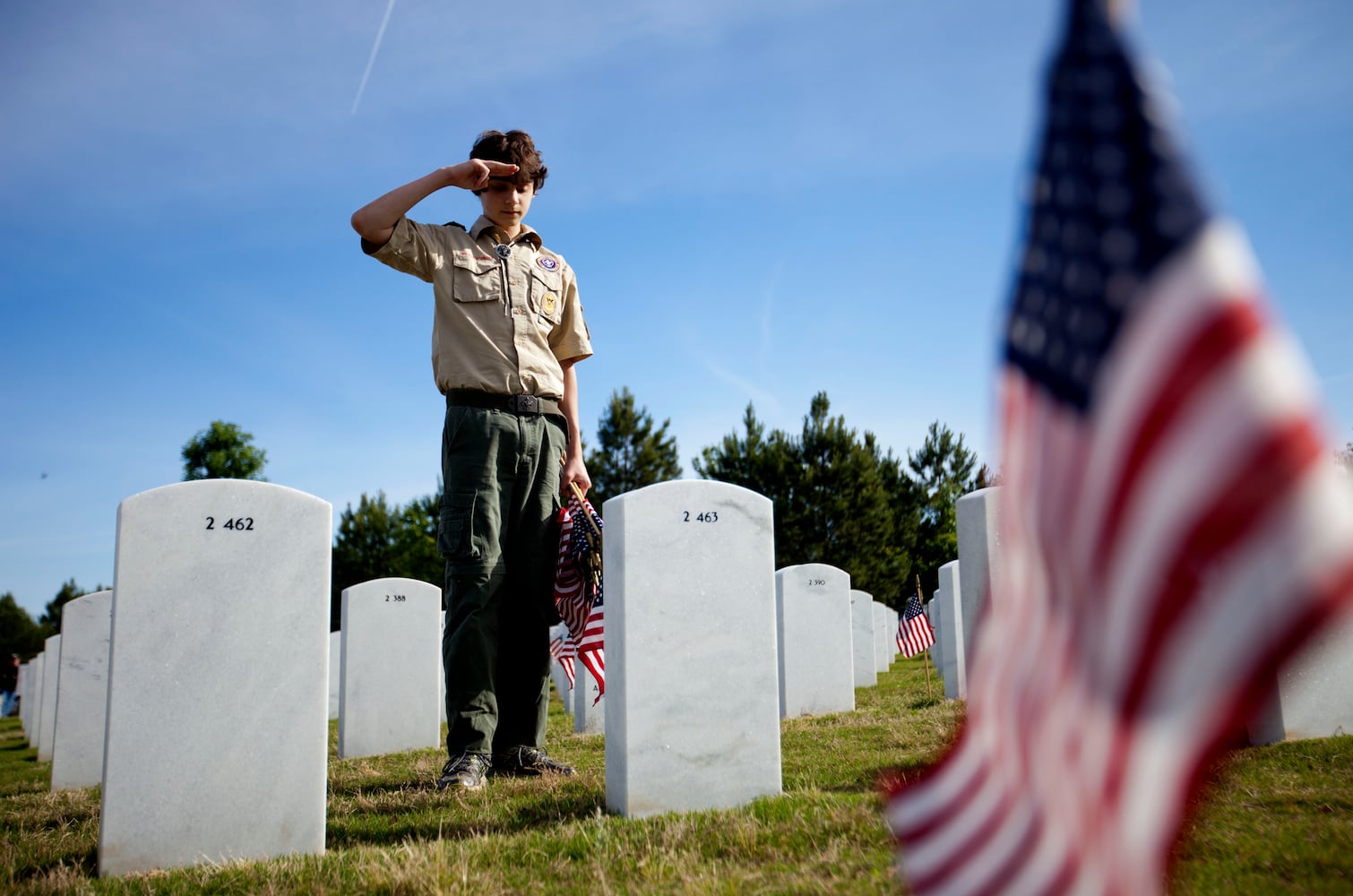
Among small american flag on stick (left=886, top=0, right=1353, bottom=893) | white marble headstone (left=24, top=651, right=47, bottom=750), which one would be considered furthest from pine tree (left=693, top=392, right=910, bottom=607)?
small american flag on stick (left=886, top=0, right=1353, bottom=893)

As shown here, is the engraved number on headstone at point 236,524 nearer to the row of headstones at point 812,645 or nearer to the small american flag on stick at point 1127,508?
the small american flag on stick at point 1127,508

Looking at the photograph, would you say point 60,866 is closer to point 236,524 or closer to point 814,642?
point 236,524

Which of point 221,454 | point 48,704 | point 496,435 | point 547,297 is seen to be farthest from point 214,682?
point 221,454

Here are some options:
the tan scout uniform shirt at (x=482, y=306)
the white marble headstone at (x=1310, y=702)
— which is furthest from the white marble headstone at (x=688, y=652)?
the white marble headstone at (x=1310, y=702)

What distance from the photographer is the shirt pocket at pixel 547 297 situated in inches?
177

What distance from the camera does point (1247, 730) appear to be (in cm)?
490

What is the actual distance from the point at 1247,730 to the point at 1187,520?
4.98m

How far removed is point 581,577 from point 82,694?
516 cm

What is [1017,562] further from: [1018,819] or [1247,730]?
[1247,730]

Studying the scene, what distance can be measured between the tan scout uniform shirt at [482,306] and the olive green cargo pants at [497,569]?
18 centimetres

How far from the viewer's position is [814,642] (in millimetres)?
8820

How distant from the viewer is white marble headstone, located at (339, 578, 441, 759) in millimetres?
7137

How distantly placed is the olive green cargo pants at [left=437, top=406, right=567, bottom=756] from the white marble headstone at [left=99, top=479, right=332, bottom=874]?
0.75m

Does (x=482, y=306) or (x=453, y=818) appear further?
(x=482, y=306)
